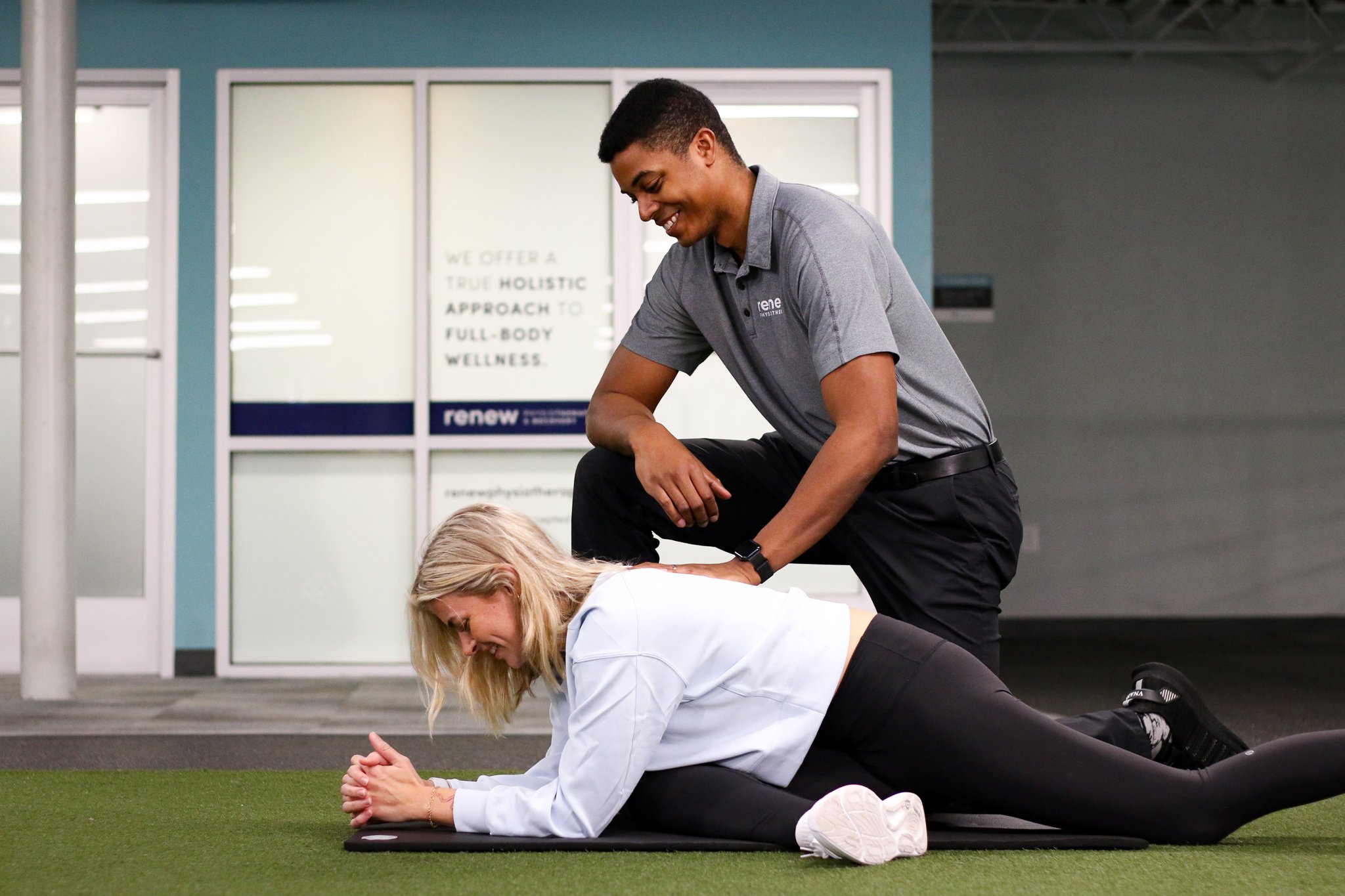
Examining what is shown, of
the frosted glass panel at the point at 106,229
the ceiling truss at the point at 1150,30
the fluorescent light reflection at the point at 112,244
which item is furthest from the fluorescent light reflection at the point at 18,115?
the ceiling truss at the point at 1150,30

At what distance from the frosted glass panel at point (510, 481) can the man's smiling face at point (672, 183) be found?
2.83m

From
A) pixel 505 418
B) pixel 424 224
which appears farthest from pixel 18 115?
pixel 505 418

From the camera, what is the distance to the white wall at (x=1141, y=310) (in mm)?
7980

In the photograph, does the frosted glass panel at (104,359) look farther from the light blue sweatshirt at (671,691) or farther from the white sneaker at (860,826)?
the white sneaker at (860,826)

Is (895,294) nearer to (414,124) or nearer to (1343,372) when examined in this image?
(414,124)

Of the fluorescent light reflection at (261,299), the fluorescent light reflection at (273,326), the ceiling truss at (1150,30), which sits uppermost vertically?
the ceiling truss at (1150,30)

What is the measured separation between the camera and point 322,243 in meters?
5.12

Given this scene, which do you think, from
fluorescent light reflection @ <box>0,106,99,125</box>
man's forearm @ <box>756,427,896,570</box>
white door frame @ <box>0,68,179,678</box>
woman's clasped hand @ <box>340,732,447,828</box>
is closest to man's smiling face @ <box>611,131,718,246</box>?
man's forearm @ <box>756,427,896,570</box>

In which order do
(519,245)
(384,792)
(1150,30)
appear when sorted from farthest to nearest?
(1150,30), (519,245), (384,792)

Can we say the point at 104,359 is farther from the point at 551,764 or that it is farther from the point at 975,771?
the point at 975,771

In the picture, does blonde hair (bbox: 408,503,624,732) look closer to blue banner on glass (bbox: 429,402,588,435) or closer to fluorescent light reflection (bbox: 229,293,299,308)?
blue banner on glass (bbox: 429,402,588,435)

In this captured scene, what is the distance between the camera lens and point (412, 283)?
515 cm

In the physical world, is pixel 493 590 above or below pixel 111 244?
below

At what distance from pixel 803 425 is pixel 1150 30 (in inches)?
257
